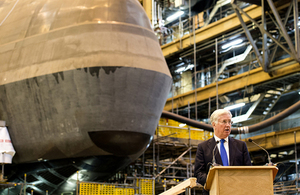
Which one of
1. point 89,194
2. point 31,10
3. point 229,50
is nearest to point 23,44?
point 31,10

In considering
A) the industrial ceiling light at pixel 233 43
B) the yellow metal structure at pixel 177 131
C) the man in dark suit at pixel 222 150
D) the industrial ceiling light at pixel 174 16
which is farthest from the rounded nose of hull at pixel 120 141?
the industrial ceiling light at pixel 174 16

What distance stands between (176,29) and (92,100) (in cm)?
2369

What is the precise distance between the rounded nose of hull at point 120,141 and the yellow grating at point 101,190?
240 centimetres

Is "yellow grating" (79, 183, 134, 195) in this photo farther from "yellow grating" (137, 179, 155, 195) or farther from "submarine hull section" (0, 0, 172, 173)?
"submarine hull section" (0, 0, 172, 173)

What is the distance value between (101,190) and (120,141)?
3.49 m

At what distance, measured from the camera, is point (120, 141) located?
1636 centimetres

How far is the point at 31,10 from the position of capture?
1838cm

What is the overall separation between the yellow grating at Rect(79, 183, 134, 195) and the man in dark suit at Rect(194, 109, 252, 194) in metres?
12.6

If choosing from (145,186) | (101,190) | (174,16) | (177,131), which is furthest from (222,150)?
(174,16)

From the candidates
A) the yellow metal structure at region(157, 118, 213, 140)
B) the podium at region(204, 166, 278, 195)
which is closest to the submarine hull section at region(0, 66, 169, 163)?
the yellow metal structure at region(157, 118, 213, 140)

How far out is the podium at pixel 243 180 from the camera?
505 cm

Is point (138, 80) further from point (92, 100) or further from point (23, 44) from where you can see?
point (23, 44)

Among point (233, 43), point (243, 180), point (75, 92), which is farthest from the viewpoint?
point (233, 43)

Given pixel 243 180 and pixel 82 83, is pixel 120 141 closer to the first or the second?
pixel 82 83
